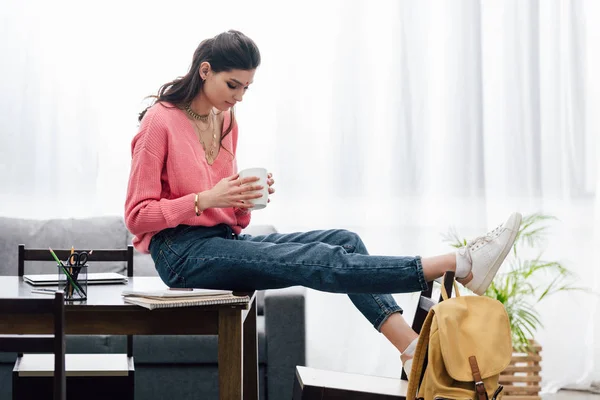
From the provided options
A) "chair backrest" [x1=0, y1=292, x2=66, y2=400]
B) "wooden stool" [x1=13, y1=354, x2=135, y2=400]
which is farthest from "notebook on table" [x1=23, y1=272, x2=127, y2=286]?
"chair backrest" [x1=0, y1=292, x2=66, y2=400]

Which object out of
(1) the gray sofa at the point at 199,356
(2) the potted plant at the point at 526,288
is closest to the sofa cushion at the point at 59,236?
(1) the gray sofa at the point at 199,356

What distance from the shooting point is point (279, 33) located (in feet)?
11.6

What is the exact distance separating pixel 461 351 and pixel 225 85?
0.97 meters

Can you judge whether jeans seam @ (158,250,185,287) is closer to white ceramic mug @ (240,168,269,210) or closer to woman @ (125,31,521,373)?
woman @ (125,31,521,373)

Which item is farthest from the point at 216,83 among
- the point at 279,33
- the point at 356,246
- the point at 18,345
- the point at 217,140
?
the point at 279,33

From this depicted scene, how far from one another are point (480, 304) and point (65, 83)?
2487 millimetres

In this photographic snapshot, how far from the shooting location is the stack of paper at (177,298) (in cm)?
142

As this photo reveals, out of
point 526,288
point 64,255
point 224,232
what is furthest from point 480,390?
point 526,288

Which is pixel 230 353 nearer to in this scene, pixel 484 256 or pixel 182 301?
pixel 182 301

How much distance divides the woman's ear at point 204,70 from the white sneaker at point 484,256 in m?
0.84

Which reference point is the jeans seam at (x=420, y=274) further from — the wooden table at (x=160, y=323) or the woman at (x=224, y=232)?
the wooden table at (x=160, y=323)

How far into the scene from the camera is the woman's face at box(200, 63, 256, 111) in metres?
2.06

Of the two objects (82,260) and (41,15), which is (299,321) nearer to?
(82,260)

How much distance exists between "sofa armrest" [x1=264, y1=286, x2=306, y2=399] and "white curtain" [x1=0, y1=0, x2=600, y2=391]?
28.3 inches
